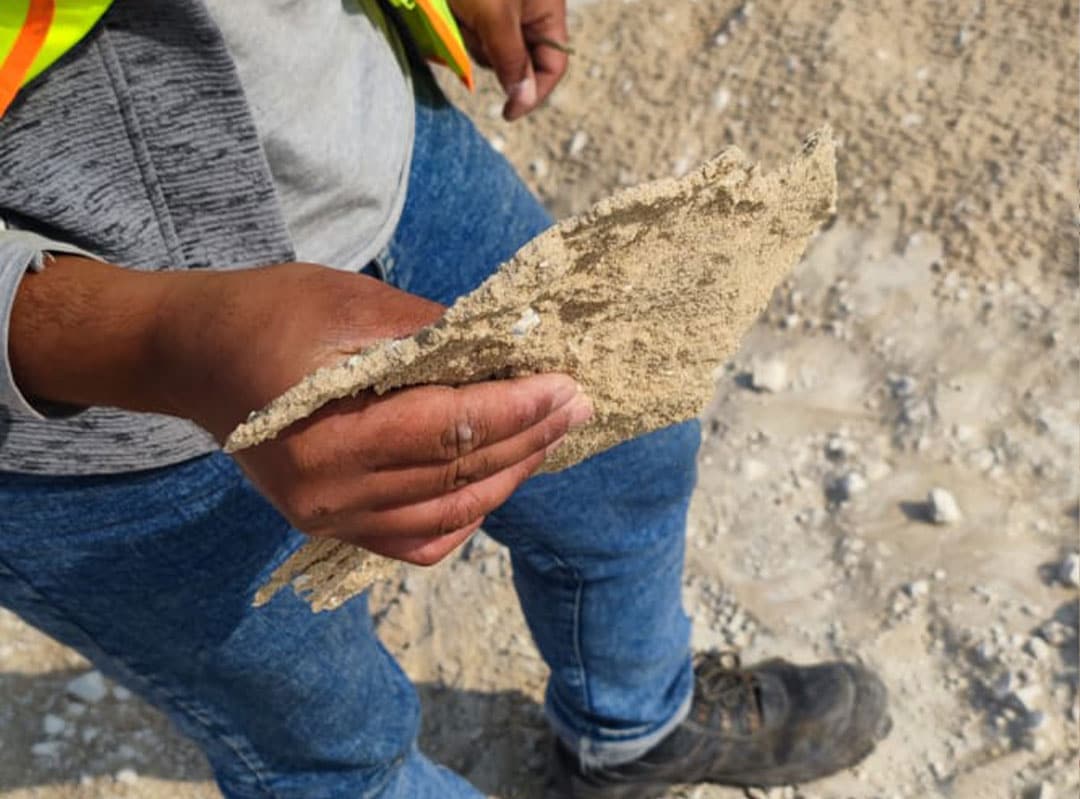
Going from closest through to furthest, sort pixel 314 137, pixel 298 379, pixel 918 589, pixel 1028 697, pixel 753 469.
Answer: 1. pixel 298 379
2. pixel 314 137
3. pixel 1028 697
4. pixel 918 589
5. pixel 753 469

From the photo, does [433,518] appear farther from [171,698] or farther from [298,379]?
[171,698]

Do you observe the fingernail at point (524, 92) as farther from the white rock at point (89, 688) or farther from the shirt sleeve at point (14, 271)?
the white rock at point (89, 688)

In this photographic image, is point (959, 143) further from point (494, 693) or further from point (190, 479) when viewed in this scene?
point (190, 479)

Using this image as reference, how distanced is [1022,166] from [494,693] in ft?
5.28

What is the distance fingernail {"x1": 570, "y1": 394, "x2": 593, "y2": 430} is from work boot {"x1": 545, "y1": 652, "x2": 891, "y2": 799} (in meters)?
1.10

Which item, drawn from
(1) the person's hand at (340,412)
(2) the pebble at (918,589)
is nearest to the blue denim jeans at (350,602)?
(1) the person's hand at (340,412)

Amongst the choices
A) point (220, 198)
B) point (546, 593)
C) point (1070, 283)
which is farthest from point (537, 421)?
point (1070, 283)

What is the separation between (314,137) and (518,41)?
484mm

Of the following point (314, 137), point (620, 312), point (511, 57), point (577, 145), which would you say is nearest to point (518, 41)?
point (511, 57)

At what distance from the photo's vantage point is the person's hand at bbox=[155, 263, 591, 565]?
2.25 feet

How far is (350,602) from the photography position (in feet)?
3.91

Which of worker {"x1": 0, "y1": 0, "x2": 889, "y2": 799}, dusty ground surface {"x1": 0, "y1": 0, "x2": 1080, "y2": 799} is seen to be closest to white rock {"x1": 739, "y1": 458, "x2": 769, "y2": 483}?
dusty ground surface {"x1": 0, "y1": 0, "x2": 1080, "y2": 799}

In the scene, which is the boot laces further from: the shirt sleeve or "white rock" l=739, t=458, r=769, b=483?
the shirt sleeve

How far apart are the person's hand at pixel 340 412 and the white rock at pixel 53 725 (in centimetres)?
171
